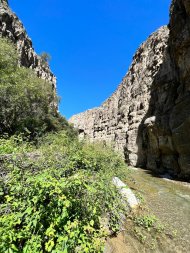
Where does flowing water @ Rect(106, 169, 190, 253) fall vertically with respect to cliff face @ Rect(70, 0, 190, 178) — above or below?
below

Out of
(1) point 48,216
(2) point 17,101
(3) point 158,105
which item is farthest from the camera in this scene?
(3) point 158,105

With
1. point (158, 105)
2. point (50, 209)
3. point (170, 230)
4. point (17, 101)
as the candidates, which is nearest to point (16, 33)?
point (17, 101)

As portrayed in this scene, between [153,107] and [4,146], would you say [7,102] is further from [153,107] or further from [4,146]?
[153,107]

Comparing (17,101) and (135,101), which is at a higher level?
(135,101)

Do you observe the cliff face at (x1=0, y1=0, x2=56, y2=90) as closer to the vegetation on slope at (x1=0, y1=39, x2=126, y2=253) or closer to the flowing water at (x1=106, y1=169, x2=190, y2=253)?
the vegetation on slope at (x1=0, y1=39, x2=126, y2=253)

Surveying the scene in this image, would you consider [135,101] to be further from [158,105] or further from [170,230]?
[170,230]

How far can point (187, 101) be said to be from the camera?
17422 millimetres

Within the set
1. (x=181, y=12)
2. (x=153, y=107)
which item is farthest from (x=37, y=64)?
(x=181, y=12)

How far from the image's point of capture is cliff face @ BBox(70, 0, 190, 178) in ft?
60.0

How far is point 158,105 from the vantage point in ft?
82.8

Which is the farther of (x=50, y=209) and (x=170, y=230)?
(x=170, y=230)

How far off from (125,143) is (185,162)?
1504 cm

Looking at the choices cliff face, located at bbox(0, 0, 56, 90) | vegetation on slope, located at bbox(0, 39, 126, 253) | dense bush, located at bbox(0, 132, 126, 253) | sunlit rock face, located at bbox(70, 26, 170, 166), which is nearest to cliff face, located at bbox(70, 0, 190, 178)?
sunlit rock face, located at bbox(70, 26, 170, 166)

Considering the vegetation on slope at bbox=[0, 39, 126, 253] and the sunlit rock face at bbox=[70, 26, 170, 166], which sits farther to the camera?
the sunlit rock face at bbox=[70, 26, 170, 166]
